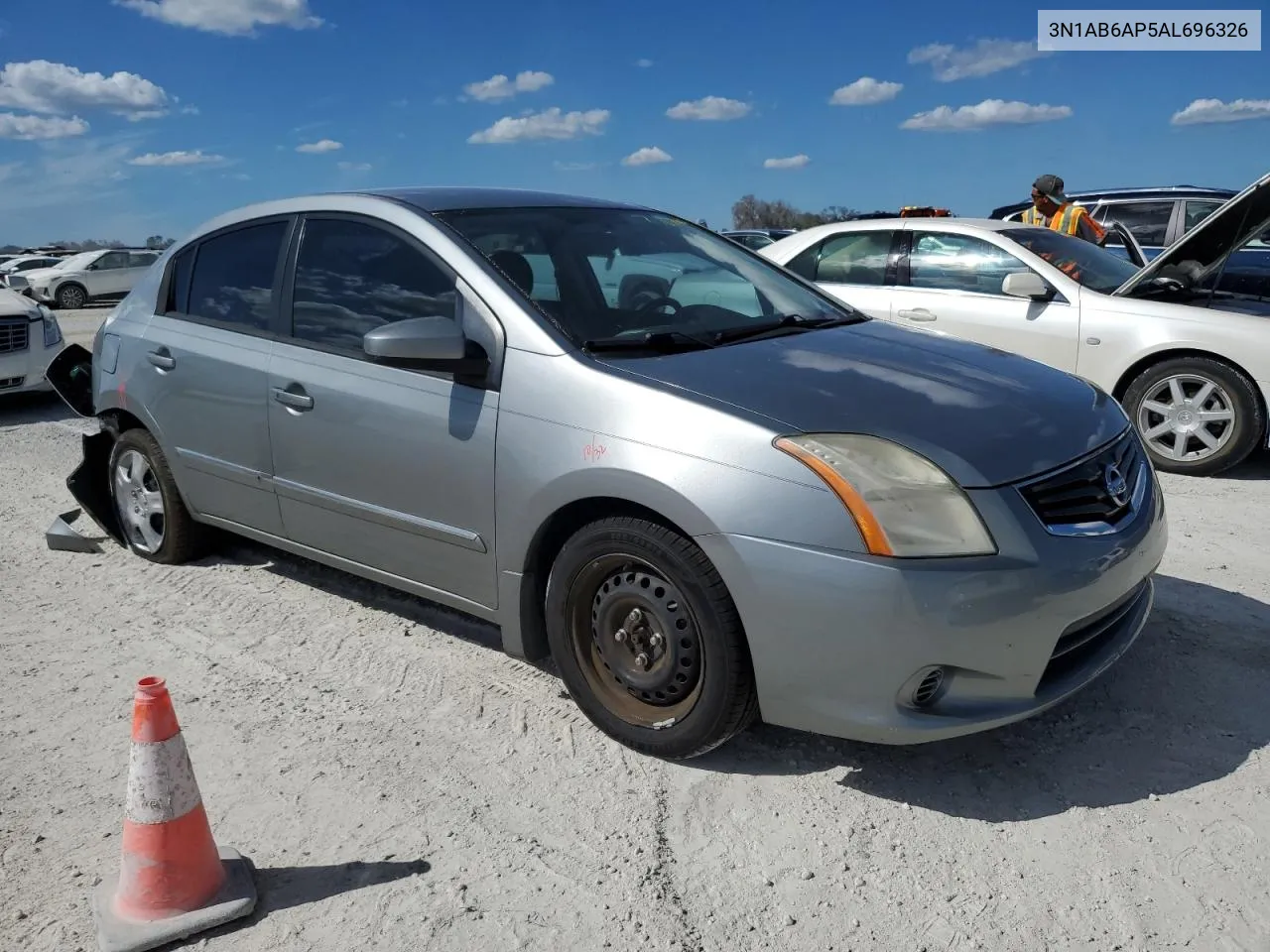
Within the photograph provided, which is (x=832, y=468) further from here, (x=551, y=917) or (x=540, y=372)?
(x=551, y=917)

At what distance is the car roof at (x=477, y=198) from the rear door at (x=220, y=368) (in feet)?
1.77

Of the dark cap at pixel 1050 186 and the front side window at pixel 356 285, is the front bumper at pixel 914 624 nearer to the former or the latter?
the front side window at pixel 356 285

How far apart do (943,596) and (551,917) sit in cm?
120

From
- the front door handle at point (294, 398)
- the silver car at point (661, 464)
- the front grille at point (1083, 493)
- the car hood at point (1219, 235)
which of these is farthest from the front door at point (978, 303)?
the front door handle at point (294, 398)

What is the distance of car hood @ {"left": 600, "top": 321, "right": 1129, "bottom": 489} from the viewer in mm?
2809

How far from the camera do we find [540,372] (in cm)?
319

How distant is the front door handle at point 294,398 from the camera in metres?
3.79

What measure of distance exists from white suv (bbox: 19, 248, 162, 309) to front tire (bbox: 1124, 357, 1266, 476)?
25.1 meters

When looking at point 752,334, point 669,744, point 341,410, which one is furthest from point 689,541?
point 341,410

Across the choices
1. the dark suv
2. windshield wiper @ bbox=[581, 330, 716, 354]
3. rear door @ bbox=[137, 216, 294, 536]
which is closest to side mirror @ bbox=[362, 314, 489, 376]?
windshield wiper @ bbox=[581, 330, 716, 354]

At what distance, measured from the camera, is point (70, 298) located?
88.2 ft

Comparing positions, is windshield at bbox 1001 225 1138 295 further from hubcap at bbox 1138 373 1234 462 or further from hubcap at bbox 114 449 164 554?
hubcap at bbox 114 449 164 554

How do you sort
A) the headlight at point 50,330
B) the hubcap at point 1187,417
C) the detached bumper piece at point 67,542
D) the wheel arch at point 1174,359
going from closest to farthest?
the detached bumper piece at point 67,542 < the wheel arch at point 1174,359 < the hubcap at point 1187,417 < the headlight at point 50,330

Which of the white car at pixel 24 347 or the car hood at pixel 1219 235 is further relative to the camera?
the white car at pixel 24 347
